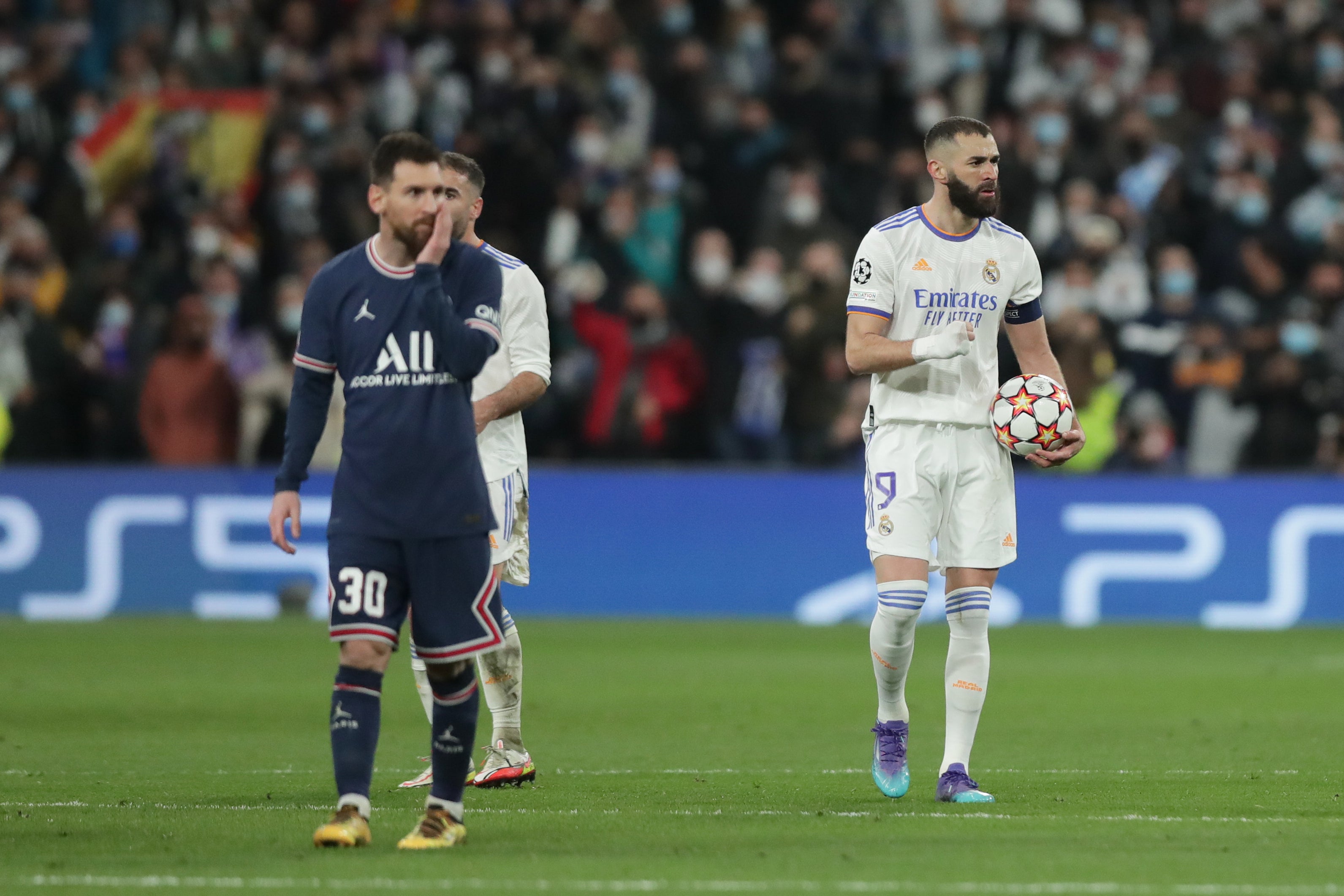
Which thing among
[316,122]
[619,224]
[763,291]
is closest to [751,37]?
[619,224]

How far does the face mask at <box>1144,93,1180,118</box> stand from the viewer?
22094 mm

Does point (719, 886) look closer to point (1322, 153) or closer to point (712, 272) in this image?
point (712, 272)

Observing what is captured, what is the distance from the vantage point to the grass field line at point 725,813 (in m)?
7.65

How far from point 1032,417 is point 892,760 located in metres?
1.44

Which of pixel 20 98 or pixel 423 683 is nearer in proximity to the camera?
pixel 423 683

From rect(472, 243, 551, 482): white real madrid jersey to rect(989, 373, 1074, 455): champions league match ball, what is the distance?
1.93 m

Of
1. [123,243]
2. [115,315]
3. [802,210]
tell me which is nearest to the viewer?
[802,210]

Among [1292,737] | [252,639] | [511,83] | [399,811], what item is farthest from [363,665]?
[511,83]

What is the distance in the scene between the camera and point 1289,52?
22.8 m

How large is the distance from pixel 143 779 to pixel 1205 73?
16.7 metres

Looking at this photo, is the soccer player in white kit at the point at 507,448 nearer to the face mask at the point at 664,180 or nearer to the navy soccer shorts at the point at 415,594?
the navy soccer shorts at the point at 415,594

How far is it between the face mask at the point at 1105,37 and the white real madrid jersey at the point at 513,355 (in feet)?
49.3

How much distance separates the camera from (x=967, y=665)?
8.41 m

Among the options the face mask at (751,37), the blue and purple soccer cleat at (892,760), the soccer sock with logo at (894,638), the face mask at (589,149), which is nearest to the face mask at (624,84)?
the face mask at (589,149)
